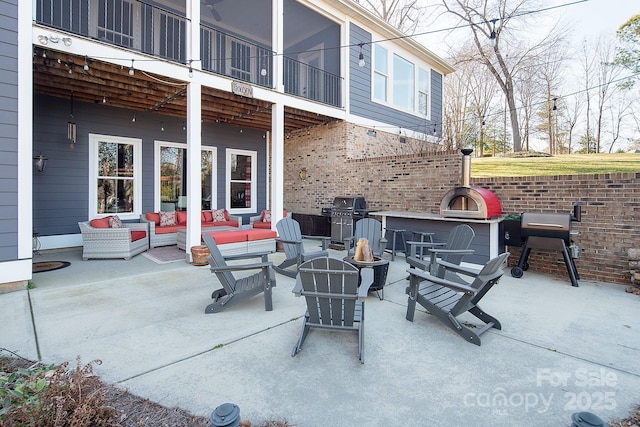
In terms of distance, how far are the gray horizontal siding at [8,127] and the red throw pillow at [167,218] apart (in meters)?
3.76

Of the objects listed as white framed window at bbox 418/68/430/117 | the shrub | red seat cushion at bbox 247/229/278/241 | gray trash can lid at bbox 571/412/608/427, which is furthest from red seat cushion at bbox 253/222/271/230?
gray trash can lid at bbox 571/412/608/427

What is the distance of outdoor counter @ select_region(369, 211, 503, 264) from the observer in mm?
5891

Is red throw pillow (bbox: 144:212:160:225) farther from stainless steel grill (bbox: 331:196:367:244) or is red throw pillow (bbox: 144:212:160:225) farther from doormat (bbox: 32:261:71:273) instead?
stainless steel grill (bbox: 331:196:367:244)

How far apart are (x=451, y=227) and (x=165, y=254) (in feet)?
19.7

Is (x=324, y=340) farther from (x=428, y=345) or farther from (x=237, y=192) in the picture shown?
(x=237, y=192)

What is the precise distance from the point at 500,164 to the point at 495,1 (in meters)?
7.47

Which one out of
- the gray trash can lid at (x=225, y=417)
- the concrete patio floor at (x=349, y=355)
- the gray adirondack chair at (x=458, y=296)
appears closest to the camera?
the gray trash can lid at (x=225, y=417)

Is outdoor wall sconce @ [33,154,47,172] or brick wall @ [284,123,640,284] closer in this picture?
brick wall @ [284,123,640,284]

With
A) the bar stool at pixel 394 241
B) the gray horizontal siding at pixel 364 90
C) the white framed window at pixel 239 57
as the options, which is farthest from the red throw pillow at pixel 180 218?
the gray horizontal siding at pixel 364 90

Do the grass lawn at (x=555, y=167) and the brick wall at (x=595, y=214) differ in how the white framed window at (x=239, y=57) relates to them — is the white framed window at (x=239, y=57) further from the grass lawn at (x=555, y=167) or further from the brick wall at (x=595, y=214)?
the grass lawn at (x=555, y=167)

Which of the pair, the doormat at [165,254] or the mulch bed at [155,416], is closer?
the mulch bed at [155,416]

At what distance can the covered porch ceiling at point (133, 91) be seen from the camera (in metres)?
5.64

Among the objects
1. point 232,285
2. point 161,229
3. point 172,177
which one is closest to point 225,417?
point 232,285

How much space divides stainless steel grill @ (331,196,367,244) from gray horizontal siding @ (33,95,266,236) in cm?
488
